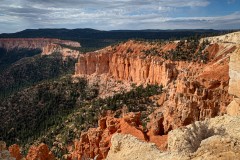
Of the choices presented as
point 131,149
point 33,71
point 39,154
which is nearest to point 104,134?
point 39,154

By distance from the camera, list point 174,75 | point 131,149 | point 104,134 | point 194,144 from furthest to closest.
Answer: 1. point 174,75
2. point 104,134
3. point 131,149
4. point 194,144

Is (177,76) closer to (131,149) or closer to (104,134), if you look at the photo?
(104,134)

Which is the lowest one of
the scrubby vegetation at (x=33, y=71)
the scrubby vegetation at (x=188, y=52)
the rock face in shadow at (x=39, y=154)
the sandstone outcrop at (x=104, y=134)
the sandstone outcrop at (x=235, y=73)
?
the scrubby vegetation at (x=33, y=71)

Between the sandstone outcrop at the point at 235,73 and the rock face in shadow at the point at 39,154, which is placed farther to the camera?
the rock face in shadow at the point at 39,154

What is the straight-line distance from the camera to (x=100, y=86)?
103000mm

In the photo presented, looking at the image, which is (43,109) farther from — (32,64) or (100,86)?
(32,64)

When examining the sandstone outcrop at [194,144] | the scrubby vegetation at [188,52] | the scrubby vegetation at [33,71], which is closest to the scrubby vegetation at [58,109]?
the scrubby vegetation at [188,52]

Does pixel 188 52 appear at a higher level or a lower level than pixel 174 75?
higher

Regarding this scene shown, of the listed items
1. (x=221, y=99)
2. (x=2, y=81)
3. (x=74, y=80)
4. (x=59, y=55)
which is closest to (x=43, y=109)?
(x=74, y=80)

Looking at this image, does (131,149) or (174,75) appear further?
(174,75)

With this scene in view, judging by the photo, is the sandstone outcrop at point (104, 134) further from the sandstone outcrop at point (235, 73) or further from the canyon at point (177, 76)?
the sandstone outcrop at point (235, 73)

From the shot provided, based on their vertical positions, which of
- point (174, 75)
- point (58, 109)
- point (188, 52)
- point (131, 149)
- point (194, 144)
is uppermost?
point (194, 144)

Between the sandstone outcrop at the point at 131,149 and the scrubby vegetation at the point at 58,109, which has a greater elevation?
the sandstone outcrop at the point at 131,149

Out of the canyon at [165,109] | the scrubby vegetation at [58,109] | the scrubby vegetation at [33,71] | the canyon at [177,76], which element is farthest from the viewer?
the scrubby vegetation at [33,71]
